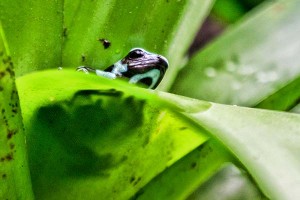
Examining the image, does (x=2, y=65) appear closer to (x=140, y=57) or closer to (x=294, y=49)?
(x=140, y=57)

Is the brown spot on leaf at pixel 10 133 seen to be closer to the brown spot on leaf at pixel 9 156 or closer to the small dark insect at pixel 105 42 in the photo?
the brown spot on leaf at pixel 9 156

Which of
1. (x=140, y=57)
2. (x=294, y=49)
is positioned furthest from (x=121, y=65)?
(x=294, y=49)

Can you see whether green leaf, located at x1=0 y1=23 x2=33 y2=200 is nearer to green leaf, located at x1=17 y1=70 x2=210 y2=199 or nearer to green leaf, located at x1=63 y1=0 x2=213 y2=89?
green leaf, located at x1=17 y1=70 x2=210 y2=199

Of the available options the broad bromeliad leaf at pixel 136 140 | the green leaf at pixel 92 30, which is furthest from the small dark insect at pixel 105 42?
the broad bromeliad leaf at pixel 136 140

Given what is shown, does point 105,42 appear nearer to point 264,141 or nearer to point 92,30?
point 92,30

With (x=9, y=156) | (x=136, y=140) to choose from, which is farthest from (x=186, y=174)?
(x=9, y=156)

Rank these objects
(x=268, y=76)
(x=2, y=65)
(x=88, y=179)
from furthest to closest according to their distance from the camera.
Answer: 1. (x=268, y=76)
2. (x=88, y=179)
3. (x=2, y=65)
